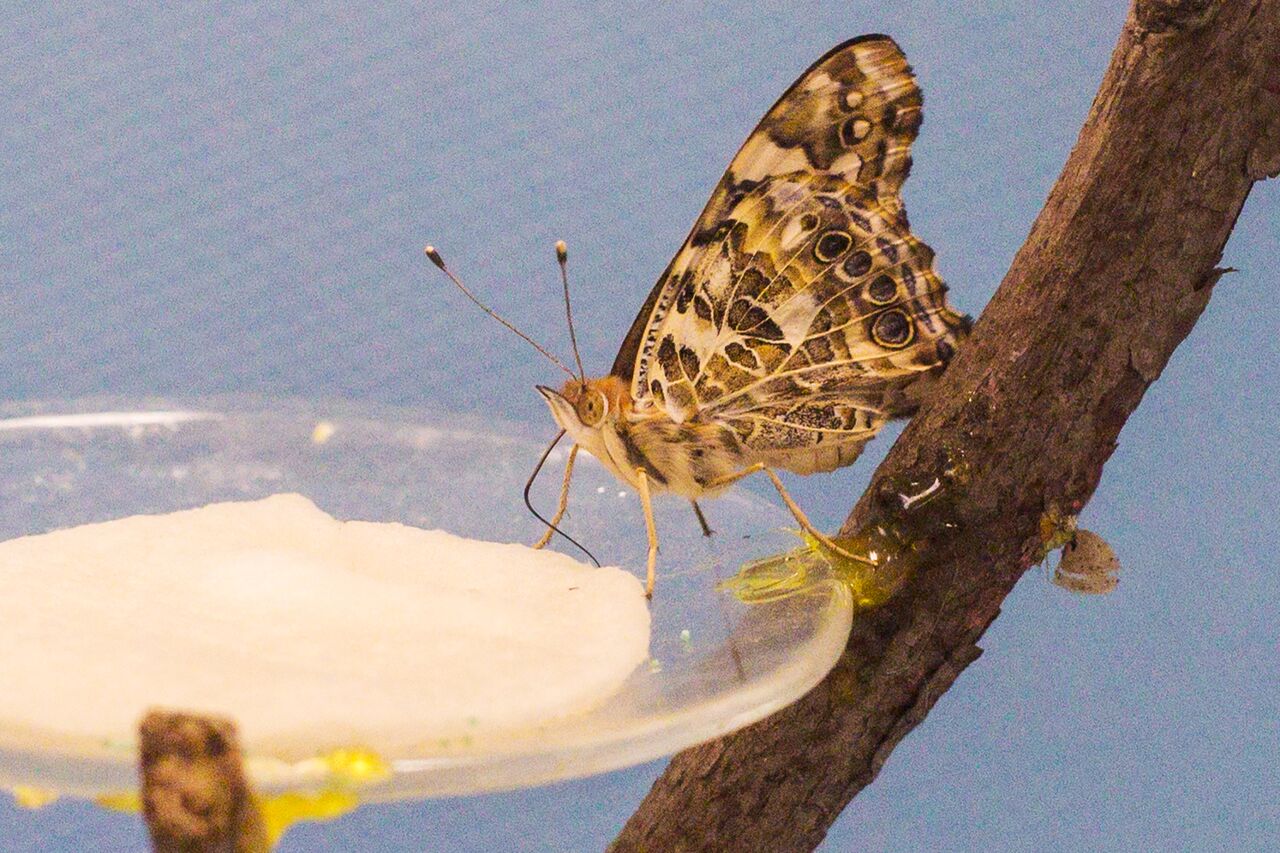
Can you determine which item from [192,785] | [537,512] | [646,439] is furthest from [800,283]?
[192,785]

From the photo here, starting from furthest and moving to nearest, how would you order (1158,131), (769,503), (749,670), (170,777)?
1. (769,503)
2. (1158,131)
3. (749,670)
4. (170,777)

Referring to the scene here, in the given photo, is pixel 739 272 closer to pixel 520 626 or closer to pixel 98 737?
pixel 520 626

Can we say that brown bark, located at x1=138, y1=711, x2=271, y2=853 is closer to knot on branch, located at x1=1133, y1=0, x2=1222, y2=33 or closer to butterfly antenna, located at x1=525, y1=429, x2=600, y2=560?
butterfly antenna, located at x1=525, y1=429, x2=600, y2=560

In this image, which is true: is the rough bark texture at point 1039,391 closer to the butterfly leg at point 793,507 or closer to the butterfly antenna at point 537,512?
the butterfly leg at point 793,507

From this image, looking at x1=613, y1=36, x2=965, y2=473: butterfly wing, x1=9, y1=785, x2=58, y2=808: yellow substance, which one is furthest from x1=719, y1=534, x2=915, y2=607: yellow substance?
x1=9, y1=785, x2=58, y2=808: yellow substance

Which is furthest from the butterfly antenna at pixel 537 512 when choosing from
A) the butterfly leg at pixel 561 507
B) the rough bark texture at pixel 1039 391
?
the rough bark texture at pixel 1039 391

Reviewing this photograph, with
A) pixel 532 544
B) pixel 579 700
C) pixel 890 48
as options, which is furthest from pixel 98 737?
pixel 890 48

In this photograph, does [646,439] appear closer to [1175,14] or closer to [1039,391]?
[1039,391]
